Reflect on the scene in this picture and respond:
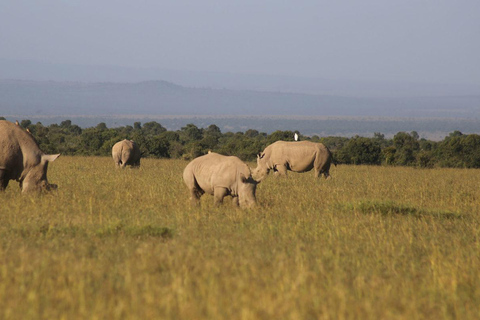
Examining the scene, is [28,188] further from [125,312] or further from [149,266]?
[125,312]

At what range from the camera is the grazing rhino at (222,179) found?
10.6m

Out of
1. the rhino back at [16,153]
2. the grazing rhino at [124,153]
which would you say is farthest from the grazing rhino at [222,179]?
the grazing rhino at [124,153]

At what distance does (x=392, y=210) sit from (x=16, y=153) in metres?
7.24

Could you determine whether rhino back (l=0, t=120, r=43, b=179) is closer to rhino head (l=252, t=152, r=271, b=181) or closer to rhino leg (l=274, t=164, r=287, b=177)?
rhino head (l=252, t=152, r=271, b=181)

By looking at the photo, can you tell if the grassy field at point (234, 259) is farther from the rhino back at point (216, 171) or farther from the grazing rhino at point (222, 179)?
the rhino back at point (216, 171)

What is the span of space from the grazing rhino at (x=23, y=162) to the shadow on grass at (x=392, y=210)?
5.84 m

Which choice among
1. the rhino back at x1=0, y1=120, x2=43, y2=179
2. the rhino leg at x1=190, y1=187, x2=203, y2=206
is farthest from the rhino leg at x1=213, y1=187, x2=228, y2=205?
the rhino back at x1=0, y1=120, x2=43, y2=179

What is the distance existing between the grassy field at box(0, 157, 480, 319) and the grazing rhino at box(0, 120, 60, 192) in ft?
1.17

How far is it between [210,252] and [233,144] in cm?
3477

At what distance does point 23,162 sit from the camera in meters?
11.4

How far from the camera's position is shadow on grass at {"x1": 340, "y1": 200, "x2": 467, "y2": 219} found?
10914 mm

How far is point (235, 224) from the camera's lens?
9.21 metres

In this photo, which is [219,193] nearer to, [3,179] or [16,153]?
[16,153]

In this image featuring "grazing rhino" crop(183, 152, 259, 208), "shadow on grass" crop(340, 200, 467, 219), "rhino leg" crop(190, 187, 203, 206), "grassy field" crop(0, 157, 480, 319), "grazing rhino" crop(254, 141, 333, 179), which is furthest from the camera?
"grazing rhino" crop(254, 141, 333, 179)
